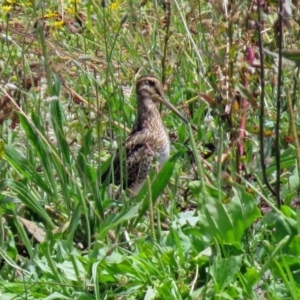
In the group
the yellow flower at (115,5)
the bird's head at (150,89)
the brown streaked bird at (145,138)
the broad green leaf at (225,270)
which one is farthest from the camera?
the yellow flower at (115,5)

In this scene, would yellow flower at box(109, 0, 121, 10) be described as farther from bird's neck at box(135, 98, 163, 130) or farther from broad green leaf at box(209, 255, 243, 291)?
broad green leaf at box(209, 255, 243, 291)

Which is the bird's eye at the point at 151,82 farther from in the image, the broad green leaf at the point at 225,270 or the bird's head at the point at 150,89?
the broad green leaf at the point at 225,270

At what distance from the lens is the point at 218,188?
4.01 m

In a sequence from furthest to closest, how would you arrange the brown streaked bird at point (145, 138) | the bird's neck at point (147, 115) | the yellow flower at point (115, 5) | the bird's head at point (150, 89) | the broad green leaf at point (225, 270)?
the yellow flower at point (115, 5), the bird's neck at point (147, 115), the bird's head at point (150, 89), the brown streaked bird at point (145, 138), the broad green leaf at point (225, 270)

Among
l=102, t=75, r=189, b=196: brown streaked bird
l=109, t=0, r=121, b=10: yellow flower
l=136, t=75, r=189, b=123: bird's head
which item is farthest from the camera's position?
l=109, t=0, r=121, b=10: yellow flower

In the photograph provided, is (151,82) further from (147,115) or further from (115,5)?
(115,5)

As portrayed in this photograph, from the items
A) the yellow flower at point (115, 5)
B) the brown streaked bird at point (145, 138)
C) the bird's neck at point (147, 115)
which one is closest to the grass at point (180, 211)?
the brown streaked bird at point (145, 138)

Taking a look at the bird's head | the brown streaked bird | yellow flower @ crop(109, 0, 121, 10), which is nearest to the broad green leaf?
the brown streaked bird

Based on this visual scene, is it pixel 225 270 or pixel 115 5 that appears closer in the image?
pixel 225 270

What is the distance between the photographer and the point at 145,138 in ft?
19.0

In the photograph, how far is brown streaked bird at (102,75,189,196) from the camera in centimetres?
555

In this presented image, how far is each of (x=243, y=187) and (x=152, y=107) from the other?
198cm

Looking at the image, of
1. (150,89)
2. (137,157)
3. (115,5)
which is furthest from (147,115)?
(115,5)

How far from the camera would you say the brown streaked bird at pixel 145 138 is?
5551 millimetres
